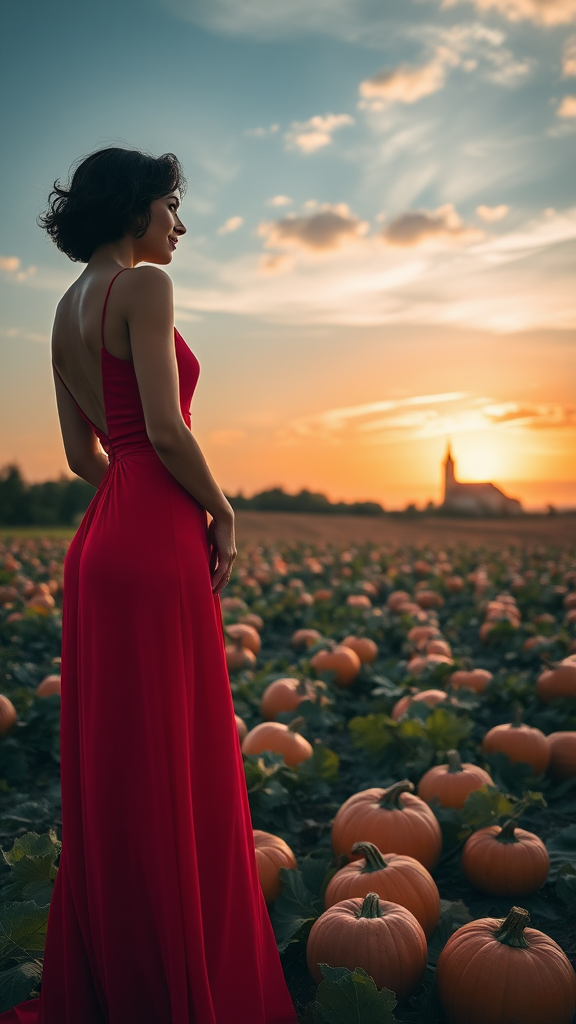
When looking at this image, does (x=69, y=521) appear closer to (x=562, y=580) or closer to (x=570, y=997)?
(x=562, y=580)

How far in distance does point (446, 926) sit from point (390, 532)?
998 inches

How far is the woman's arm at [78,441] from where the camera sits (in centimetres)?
253

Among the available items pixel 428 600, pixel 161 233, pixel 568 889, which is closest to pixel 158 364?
pixel 161 233

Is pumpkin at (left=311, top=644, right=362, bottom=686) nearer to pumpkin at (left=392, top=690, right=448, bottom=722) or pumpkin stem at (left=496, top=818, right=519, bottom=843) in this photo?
pumpkin at (left=392, top=690, right=448, bottom=722)

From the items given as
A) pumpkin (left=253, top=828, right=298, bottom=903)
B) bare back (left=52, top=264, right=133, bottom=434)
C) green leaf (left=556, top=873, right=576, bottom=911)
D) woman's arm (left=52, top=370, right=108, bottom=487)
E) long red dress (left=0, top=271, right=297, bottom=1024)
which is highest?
bare back (left=52, top=264, right=133, bottom=434)

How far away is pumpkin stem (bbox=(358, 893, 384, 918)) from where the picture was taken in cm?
246

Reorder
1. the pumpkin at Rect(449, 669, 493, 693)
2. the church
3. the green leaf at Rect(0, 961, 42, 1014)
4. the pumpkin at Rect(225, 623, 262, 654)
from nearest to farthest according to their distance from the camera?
the green leaf at Rect(0, 961, 42, 1014) → the pumpkin at Rect(449, 669, 493, 693) → the pumpkin at Rect(225, 623, 262, 654) → the church

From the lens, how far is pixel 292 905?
2.84 meters

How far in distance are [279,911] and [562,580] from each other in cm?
939

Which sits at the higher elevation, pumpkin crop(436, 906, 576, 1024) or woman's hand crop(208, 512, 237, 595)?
woman's hand crop(208, 512, 237, 595)

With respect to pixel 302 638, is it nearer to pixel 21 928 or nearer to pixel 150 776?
pixel 21 928

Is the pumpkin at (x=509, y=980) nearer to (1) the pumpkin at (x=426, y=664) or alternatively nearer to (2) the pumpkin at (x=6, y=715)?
(2) the pumpkin at (x=6, y=715)

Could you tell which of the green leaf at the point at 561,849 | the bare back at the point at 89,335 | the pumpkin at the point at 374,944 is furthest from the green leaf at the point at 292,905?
the bare back at the point at 89,335

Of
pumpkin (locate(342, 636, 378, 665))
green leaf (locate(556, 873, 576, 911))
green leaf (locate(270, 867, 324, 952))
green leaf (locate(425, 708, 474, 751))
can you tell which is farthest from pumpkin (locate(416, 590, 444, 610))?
green leaf (locate(270, 867, 324, 952))
